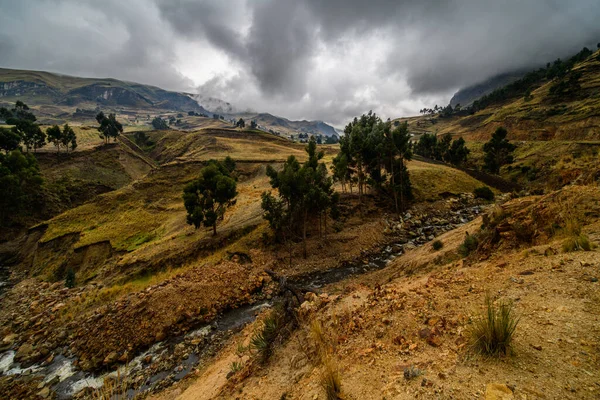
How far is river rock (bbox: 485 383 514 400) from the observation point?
345 cm

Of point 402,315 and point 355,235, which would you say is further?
point 355,235

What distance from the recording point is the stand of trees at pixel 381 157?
37656 millimetres

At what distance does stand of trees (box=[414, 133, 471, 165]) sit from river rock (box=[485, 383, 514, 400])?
75244mm

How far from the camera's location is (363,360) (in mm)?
6070

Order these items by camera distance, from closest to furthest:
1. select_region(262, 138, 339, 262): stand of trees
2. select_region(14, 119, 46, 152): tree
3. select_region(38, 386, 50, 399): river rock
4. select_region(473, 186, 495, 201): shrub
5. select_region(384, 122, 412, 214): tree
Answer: select_region(38, 386, 50, 399): river rock, select_region(262, 138, 339, 262): stand of trees, select_region(384, 122, 412, 214): tree, select_region(473, 186, 495, 201): shrub, select_region(14, 119, 46, 152): tree

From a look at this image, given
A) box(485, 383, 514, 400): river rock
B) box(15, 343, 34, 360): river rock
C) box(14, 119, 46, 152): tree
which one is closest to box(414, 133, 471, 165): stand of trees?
box(485, 383, 514, 400): river rock

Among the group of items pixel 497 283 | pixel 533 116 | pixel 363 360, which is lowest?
pixel 363 360

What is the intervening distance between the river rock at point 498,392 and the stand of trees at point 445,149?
75.2 metres

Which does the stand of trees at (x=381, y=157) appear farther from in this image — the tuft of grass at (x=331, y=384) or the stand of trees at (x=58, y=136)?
the stand of trees at (x=58, y=136)

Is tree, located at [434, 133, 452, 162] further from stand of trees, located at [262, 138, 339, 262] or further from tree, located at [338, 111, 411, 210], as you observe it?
stand of trees, located at [262, 138, 339, 262]

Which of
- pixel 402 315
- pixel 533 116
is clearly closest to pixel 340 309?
pixel 402 315

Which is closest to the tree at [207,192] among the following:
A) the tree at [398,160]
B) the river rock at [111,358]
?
the river rock at [111,358]

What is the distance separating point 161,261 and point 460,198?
159 feet

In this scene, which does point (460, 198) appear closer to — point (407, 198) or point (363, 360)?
point (407, 198)
